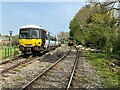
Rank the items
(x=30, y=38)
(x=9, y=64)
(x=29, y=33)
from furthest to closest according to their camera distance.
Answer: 1. (x=29, y=33)
2. (x=30, y=38)
3. (x=9, y=64)

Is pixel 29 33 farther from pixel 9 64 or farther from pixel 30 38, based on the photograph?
pixel 9 64

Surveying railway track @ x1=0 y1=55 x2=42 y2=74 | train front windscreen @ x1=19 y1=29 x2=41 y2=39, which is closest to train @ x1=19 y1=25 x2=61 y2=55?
train front windscreen @ x1=19 y1=29 x2=41 y2=39

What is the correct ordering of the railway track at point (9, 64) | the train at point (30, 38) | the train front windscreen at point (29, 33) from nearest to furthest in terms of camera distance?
the railway track at point (9, 64), the train at point (30, 38), the train front windscreen at point (29, 33)

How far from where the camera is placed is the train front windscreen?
86.4 feet

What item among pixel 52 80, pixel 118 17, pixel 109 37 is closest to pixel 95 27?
pixel 109 37

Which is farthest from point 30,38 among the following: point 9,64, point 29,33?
point 9,64

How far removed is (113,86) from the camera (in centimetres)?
1077

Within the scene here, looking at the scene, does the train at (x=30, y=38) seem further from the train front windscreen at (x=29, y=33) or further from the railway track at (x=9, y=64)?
the railway track at (x=9, y=64)

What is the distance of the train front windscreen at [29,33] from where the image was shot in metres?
26.3

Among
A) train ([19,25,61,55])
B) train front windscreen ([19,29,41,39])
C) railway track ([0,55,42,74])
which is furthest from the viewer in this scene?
train front windscreen ([19,29,41,39])

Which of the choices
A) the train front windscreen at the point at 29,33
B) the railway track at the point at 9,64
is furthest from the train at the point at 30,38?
the railway track at the point at 9,64

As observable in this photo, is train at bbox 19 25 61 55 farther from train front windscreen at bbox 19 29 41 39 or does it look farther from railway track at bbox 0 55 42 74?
railway track at bbox 0 55 42 74

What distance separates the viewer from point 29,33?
86.6 feet

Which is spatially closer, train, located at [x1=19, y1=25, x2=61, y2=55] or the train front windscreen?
train, located at [x1=19, y1=25, x2=61, y2=55]
